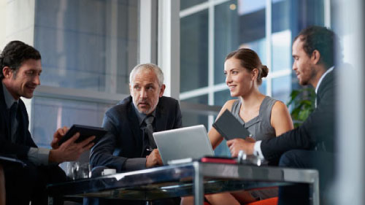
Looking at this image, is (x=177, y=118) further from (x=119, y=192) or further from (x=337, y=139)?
(x=337, y=139)

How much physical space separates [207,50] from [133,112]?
6.38 feet

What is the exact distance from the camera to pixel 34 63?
9.71 feet

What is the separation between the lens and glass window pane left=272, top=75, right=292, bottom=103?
522cm

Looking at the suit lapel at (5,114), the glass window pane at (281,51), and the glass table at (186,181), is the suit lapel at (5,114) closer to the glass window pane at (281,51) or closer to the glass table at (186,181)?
the glass table at (186,181)

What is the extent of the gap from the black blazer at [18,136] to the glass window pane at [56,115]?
44.0 inches

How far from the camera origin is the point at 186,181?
2074mm

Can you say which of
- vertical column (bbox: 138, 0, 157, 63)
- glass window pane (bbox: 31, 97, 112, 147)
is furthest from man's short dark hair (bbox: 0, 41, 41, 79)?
vertical column (bbox: 138, 0, 157, 63)

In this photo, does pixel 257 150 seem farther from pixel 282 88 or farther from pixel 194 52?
pixel 282 88

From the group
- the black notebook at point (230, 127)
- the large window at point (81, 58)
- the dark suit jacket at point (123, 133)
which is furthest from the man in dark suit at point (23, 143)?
the large window at point (81, 58)

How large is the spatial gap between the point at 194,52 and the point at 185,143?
2.70 meters

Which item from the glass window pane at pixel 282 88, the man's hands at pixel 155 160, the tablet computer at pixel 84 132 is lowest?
the man's hands at pixel 155 160

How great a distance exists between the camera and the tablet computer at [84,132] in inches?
94.3

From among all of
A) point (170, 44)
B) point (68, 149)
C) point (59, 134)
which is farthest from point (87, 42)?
point (68, 149)

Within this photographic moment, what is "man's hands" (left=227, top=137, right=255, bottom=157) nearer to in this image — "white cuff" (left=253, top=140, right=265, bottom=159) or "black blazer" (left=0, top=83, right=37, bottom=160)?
"white cuff" (left=253, top=140, right=265, bottom=159)
